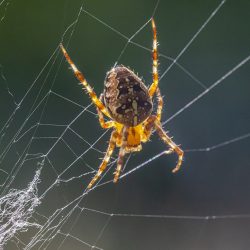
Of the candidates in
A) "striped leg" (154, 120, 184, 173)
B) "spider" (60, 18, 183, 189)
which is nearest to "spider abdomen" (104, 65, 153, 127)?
"spider" (60, 18, 183, 189)

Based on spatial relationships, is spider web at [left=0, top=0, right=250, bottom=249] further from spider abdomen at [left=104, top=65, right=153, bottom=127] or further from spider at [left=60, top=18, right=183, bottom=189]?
spider abdomen at [left=104, top=65, right=153, bottom=127]

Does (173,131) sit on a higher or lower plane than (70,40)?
lower

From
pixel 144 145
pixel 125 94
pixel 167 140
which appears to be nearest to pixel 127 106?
pixel 125 94

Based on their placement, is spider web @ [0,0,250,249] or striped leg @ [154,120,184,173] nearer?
striped leg @ [154,120,184,173]

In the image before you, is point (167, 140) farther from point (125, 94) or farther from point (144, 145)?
point (144, 145)

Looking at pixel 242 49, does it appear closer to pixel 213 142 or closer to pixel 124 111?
pixel 213 142

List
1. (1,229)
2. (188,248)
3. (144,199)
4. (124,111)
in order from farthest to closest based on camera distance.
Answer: (144,199)
(188,248)
(1,229)
(124,111)

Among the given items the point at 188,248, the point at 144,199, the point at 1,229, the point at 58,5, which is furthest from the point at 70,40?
the point at 1,229
